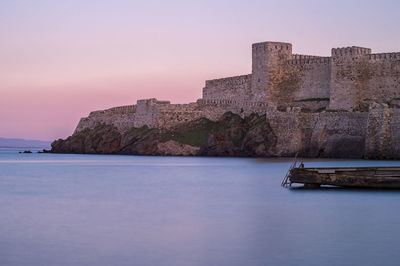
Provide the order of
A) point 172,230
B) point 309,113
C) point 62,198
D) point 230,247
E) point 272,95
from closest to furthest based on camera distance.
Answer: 1. point 230,247
2. point 172,230
3. point 62,198
4. point 309,113
5. point 272,95

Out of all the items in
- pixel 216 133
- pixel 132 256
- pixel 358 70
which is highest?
pixel 358 70

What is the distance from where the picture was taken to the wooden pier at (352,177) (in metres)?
26.1

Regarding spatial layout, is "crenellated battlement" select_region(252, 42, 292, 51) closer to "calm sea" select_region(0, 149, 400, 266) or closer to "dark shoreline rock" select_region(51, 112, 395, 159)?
"dark shoreline rock" select_region(51, 112, 395, 159)

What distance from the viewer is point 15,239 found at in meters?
16.6

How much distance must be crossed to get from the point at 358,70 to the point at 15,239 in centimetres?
3818

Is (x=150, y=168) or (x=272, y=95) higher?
(x=272, y=95)

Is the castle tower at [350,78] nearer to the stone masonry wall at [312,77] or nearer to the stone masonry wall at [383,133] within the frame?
the stone masonry wall at [312,77]

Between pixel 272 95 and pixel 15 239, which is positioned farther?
pixel 272 95

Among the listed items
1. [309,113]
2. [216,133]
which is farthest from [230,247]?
[216,133]

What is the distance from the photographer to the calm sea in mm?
14906

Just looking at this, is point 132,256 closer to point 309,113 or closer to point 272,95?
point 309,113

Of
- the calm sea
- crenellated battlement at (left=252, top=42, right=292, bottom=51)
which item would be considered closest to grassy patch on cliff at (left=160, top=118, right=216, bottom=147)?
crenellated battlement at (left=252, top=42, right=292, bottom=51)

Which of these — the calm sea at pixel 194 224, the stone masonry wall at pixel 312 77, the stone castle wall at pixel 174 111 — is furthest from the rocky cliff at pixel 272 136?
the calm sea at pixel 194 224

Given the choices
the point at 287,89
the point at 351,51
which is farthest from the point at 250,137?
the point at 351,51
